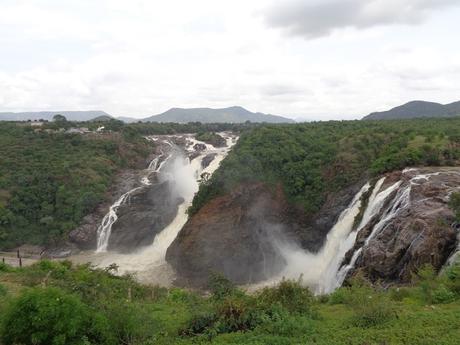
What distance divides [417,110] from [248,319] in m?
129

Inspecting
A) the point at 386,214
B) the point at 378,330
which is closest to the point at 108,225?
the point at 386,214

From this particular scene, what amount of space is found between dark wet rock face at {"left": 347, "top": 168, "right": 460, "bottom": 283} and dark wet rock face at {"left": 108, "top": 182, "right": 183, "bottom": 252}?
19992 mm

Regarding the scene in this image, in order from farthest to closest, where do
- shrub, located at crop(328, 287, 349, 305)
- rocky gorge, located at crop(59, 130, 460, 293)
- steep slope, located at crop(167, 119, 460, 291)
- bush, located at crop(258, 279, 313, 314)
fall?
1. steep slope, located at crop(167, 119, 460, 291)
2. rocky gorge, located at crop(59, 130, 460, 293)
3. shrub, located at crop(328, 287, 349, 305)
4. bush, located at crop(258, 279, 313, 314)

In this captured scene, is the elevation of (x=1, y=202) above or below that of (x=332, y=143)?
below

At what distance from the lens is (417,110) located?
12519 centimetres

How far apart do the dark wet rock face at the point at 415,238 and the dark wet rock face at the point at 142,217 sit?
65.6 feet

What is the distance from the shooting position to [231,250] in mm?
Result: 30547

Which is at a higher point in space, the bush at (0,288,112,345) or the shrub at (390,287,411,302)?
the bush at (0,288,112,345)

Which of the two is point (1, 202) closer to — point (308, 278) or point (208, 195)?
point (208, 195)

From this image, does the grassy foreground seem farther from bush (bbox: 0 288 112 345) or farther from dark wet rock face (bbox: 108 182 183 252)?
dark wet rock face (bbox: 108 182 183 252)

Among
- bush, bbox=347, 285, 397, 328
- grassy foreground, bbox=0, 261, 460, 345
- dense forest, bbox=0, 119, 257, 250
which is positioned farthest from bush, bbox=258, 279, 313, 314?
dense forest, bbox=0, 119, 257, 250

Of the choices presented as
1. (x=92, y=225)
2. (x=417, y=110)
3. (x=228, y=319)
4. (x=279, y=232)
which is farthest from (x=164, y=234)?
(x=417, y=110)

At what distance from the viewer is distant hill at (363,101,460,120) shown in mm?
113256

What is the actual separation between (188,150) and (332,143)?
27347 millimetres
